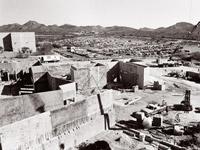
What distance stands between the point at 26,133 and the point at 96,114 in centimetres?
559

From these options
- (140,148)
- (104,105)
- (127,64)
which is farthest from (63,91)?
(127,64)

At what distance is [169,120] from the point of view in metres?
17.3

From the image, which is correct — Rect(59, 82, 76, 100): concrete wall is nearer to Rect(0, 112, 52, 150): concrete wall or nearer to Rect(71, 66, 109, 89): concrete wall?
Rect(0, 112, 52, 150): concrete wall

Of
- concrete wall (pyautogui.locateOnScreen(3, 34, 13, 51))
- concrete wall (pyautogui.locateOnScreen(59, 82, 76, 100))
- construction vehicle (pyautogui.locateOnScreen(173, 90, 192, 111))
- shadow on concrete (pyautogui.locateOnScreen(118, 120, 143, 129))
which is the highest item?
concrete wall (pyautogui.locateOnScreen(3, 34, 13, 51))

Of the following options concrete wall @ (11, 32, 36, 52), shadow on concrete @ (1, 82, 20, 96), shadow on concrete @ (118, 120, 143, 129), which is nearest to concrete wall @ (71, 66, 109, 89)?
shadow on concrete @ (1, 82, 20, 96)

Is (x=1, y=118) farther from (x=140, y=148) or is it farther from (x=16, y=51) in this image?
(x=16, y=51)

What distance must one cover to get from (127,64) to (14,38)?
106 ft

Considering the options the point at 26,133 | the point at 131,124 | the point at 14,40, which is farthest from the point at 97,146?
the point at 14,40

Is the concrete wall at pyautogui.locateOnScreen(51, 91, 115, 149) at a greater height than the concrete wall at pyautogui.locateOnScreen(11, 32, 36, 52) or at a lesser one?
lesser

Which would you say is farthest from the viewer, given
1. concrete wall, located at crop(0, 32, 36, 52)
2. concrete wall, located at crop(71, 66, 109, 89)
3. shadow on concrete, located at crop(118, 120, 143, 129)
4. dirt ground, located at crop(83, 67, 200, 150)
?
concrete wall, located at crop(0, 32, 36, 52)

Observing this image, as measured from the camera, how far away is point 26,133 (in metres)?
11.3

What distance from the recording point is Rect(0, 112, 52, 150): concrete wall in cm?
1052

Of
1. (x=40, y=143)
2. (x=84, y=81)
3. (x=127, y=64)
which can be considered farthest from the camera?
(x=127, y=64)

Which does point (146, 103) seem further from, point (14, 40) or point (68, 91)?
point (14, 40)
